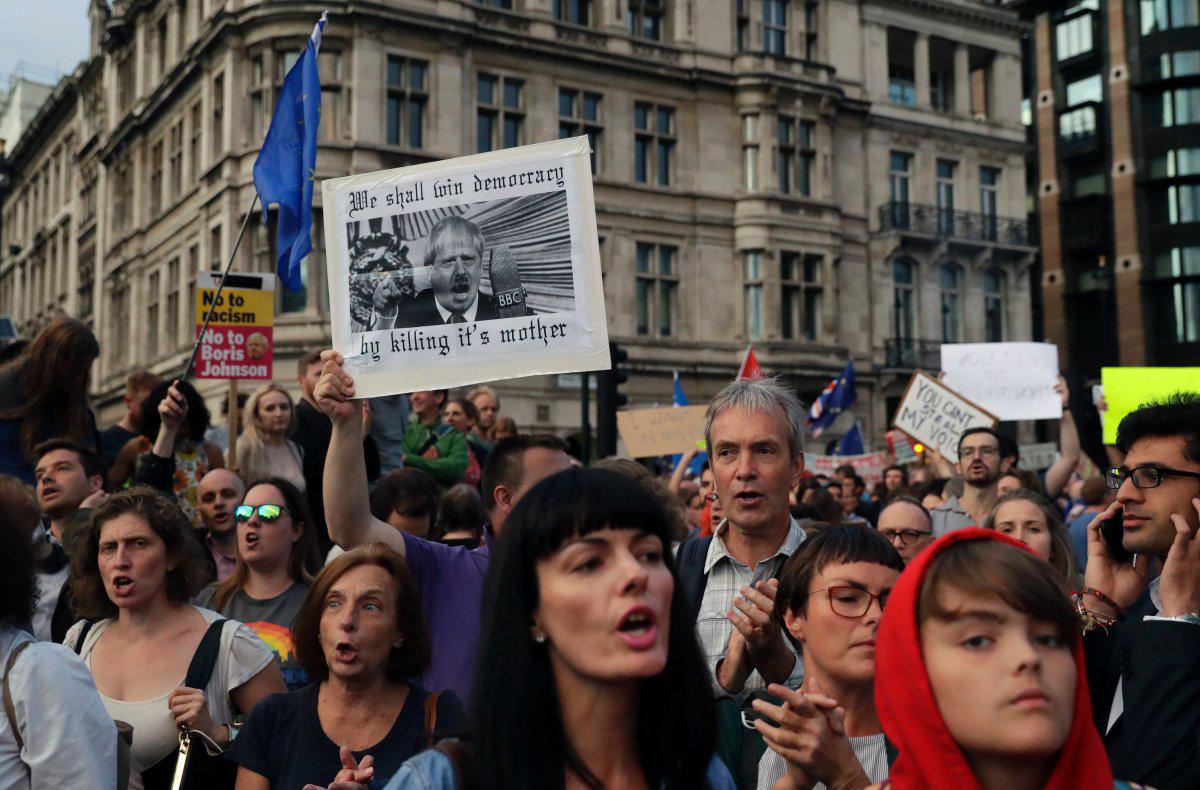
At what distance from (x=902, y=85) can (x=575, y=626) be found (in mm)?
37517

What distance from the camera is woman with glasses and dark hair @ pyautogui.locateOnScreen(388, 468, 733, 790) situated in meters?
2.36

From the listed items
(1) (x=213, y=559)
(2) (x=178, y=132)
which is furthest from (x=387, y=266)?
(2) (x=178, y=132)

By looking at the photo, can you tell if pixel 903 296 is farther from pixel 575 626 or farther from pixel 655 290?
pixel 575 626

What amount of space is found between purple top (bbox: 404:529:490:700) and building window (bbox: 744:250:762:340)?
2780 centimetres

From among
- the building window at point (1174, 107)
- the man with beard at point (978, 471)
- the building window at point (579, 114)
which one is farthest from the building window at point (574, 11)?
the building window at point (1174, 107)

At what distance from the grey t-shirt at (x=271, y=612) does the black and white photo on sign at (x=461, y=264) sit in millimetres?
1302

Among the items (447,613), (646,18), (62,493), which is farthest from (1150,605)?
(646,18)

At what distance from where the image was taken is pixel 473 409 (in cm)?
1022

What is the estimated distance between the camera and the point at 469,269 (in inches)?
199

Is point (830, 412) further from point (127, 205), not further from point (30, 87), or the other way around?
point (30, 87)

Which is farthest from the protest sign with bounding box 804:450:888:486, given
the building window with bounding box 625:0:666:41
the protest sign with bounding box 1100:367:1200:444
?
the building window with bounding box 625:0:666:41

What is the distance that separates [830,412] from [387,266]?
65.9ft

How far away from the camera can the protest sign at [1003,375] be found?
44.9 ft

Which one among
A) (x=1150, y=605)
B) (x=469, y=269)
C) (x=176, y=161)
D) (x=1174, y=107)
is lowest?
→ (x=1150, y=605)
